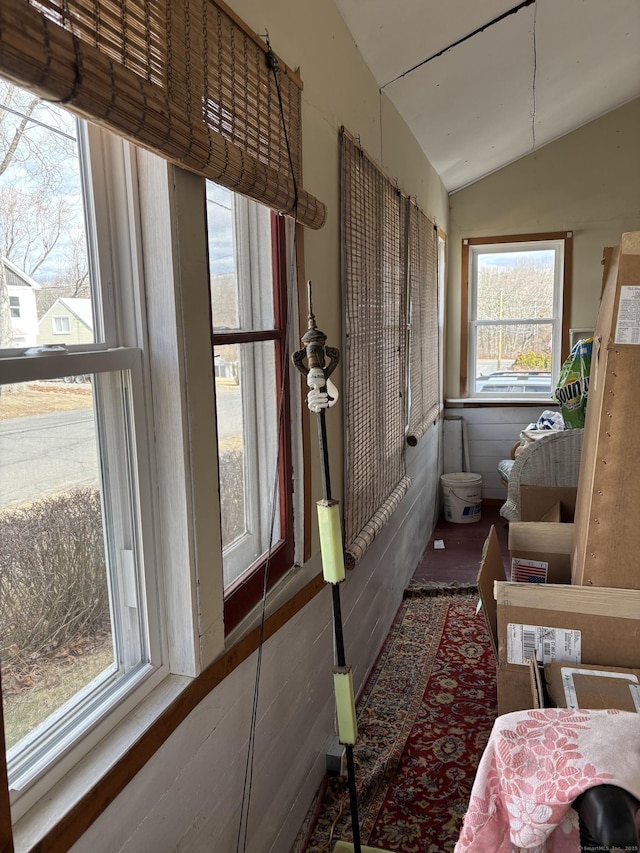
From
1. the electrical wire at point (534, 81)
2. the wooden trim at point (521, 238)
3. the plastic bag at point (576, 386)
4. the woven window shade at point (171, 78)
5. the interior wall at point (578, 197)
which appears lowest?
the plastic bag at point (576, 386)

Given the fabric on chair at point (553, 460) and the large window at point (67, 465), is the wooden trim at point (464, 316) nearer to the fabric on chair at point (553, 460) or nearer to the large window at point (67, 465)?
the fabric on chair at point (553, 460)

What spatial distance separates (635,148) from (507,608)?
4.49m

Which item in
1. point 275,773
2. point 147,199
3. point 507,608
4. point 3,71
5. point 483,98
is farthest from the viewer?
point 483,98

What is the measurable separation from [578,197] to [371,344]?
328 cm

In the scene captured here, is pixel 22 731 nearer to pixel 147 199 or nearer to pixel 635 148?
pixel 147 199

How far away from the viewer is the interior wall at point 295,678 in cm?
124

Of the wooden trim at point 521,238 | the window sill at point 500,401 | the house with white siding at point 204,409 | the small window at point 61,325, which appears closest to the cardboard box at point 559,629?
the house with white siding at point 204,409

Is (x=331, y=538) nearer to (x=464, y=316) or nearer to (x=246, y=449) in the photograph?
(x=246, y=449)

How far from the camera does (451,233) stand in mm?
5289

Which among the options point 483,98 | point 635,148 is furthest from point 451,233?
point 483,98

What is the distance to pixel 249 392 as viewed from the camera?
1721mm

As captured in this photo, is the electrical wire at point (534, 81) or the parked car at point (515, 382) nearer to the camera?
the electrical wire at point (534, 81)

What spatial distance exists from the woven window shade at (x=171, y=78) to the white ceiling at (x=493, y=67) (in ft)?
2.86

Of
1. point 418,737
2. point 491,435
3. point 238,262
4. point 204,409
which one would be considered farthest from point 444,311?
point 204,409
